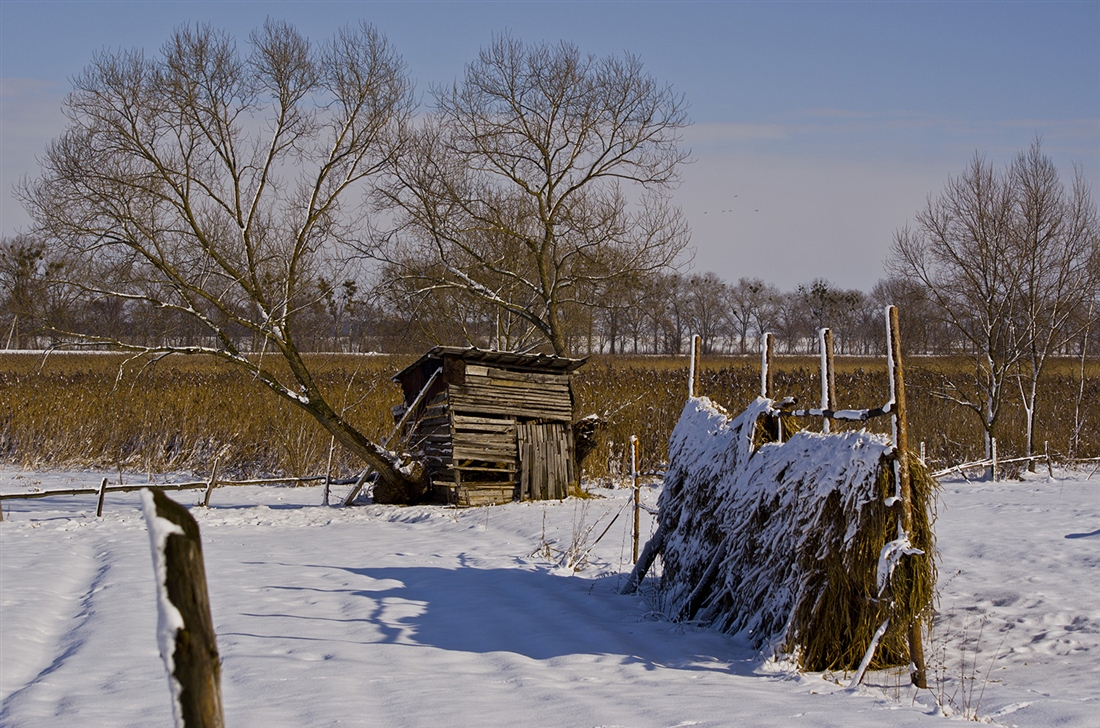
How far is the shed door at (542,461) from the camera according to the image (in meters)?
17.8

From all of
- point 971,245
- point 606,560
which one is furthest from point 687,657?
point 971,245

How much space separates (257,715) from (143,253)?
1190 cm

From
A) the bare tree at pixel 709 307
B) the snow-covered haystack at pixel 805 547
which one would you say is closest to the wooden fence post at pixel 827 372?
the snow-covered haystack at pixel 805 547

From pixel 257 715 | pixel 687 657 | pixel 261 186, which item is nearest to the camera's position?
pixel 257 715

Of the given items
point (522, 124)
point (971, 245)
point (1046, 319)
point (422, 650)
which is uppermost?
point (522, 124)

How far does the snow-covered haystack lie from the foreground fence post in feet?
15.8

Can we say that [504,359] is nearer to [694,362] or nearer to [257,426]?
[694,362]

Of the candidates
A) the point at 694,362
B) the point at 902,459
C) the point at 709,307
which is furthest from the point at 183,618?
the point at 709,307

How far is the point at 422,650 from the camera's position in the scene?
7.26 metres

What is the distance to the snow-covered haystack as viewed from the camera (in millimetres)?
6129

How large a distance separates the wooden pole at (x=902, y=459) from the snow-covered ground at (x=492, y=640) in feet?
0.94

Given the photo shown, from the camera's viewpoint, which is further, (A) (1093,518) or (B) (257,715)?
(A) (1093,518)

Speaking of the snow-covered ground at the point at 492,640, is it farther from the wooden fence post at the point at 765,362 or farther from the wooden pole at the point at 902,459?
the wooden fence post at the point at 765,362

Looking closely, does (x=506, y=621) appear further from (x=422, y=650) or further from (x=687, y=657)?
(x=687, y=657)
